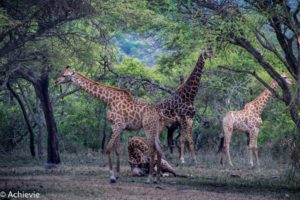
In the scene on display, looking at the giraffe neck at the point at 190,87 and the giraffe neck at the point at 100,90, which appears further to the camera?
the giraffe neck at the point at 190,87

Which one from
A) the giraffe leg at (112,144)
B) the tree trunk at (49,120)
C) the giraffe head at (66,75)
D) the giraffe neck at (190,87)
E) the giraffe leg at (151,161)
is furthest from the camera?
the tree trunk at (49,120)

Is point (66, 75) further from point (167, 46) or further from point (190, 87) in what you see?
point (167, 46)

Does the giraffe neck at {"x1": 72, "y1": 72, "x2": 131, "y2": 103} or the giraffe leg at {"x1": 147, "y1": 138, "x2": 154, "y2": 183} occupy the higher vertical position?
the giraffe neck at {"x1": 72, "y1": 72, "x2": 131, "y2": 103}

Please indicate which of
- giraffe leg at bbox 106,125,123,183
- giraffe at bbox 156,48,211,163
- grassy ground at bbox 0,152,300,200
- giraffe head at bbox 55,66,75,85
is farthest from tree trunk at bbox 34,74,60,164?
giraffe leg at bbox 106,125,123,183

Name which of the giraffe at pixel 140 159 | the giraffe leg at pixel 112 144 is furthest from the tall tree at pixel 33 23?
the giraffe at pixel 140 159

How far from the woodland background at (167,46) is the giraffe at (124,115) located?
0.83 meters

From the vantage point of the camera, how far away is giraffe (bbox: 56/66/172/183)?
15.0m

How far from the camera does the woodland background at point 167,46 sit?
13.8 metres

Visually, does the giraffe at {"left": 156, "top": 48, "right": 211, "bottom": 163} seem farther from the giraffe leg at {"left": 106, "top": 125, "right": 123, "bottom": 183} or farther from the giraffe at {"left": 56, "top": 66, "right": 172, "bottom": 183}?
the giraffe leg at {"left": 106, "top": 125, "right": 123, "bottom": 183}

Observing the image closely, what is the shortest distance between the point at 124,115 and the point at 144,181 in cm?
146

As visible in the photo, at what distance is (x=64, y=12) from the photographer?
14.5 metres

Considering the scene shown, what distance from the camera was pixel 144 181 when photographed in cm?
→ 1526

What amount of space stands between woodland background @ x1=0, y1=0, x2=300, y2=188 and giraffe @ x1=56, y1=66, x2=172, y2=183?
2.73ft

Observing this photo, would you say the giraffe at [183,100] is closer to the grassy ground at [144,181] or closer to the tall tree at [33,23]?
the grassy ground at [144,181]
